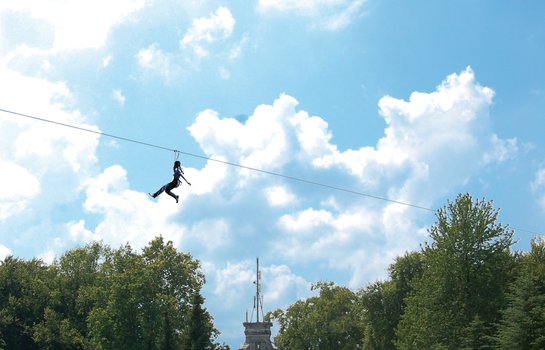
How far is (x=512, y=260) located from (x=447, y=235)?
5324mm

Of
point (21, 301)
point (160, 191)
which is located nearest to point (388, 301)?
point (21, 301)

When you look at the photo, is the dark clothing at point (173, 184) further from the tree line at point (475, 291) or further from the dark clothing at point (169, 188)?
the tree line at point (475, 291)

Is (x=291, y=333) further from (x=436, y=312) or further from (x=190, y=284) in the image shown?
(x=436, y=312)

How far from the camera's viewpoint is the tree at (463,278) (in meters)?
41.5

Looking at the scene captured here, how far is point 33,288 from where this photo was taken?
6594 cm

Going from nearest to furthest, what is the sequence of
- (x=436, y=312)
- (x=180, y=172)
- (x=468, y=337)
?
(x=180, y=172) → (x=468, y=337) → (x=436, y=312)

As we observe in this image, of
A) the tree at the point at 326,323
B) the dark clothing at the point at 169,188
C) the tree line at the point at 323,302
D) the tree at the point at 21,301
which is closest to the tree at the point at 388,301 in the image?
the tree line at the point at 323,302

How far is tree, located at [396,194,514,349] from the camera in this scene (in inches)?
1634

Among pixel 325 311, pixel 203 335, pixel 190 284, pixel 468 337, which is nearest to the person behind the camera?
pixel 468 337

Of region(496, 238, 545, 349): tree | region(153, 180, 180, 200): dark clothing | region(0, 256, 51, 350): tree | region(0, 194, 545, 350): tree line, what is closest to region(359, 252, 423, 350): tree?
region(0, 194, 545, 350): tree line

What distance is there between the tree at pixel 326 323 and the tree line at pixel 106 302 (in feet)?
59.1

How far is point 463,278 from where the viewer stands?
42.0 metres

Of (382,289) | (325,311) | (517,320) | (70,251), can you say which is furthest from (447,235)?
(70,251)

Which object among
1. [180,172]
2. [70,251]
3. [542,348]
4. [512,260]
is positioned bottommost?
[542,348]
